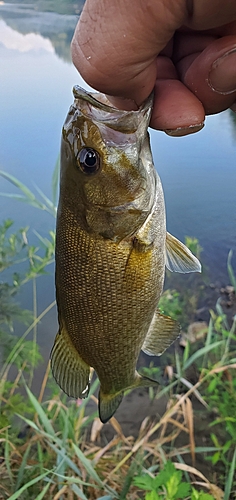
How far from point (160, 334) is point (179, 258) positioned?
200mm

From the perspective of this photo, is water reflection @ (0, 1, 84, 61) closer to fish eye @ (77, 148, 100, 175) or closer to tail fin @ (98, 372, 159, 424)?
fish eye @ (77, 148, 100, 175)

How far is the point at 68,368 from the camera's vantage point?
93 centimetres

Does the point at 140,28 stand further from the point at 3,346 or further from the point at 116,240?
the point at 3,346

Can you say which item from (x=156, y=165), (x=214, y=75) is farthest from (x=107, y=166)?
(x=156, y=165)

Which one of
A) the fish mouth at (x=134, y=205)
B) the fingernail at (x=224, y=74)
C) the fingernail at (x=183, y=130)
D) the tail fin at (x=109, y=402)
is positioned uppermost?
the fingernail at (x=224, y=74)

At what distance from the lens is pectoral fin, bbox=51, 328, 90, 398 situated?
0.91 meters

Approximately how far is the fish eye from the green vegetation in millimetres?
740

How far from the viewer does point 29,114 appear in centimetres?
274

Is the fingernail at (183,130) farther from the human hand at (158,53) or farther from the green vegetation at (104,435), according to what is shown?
the green vegetation at (104,435)

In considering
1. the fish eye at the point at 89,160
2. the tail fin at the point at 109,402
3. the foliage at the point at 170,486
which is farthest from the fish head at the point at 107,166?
the foliage at the point at 170,486

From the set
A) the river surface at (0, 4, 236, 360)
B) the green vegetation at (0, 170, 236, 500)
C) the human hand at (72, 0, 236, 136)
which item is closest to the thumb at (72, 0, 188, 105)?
the human hand at (72, 0, 236, 136)

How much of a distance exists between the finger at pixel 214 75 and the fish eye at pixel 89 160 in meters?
0.28

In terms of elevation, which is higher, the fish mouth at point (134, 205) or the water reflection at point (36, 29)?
the water reflection at point (36, 29)

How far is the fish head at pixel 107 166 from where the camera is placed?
789mm
